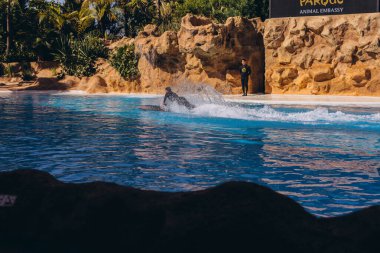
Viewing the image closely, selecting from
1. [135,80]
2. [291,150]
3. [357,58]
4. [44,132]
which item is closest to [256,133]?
[291,150]

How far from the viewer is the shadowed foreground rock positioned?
242cm

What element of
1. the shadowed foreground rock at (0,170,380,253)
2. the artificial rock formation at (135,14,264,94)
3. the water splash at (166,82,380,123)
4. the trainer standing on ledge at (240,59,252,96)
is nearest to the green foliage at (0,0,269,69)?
the artificial rock formation at (135,14,264,94)

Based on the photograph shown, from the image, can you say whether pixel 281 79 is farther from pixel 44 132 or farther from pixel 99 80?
pixel 44 132

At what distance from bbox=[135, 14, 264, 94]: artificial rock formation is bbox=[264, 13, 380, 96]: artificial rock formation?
1062 mm

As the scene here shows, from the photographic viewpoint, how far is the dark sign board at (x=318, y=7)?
20.9 metres

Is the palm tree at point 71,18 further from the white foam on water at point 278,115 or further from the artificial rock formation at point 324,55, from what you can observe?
the white foam on water at point 278,115

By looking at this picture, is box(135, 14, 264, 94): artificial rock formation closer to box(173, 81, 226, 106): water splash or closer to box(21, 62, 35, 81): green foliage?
box(173, 81, 226, 106): water splash

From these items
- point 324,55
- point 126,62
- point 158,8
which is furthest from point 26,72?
point 324,55

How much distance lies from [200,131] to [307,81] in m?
12.2

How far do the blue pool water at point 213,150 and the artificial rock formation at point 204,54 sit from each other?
848 cm

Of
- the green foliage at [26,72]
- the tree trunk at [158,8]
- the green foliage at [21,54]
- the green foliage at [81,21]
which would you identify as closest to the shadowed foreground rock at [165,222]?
the green foliage at [81,21]

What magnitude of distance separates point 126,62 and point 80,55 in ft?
15.6

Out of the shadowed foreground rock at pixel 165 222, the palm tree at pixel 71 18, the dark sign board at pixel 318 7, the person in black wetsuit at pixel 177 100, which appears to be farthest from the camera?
the palm tree at pixel 71 18

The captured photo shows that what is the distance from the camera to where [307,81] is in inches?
867
